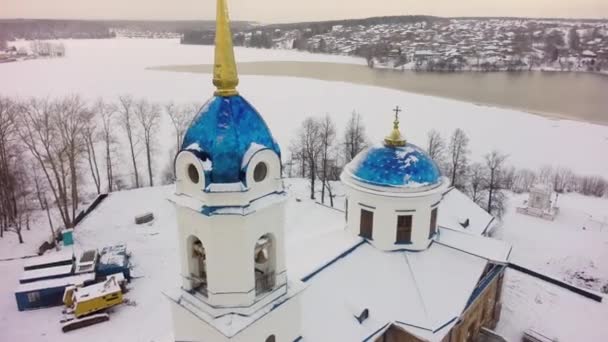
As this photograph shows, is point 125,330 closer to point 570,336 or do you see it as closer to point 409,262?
point 409,262

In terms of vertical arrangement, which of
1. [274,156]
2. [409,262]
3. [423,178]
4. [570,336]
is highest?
[274,156]

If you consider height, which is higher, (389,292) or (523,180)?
(389,292)

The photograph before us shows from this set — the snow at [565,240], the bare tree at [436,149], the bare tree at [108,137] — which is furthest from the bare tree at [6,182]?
the snow at [565,240]

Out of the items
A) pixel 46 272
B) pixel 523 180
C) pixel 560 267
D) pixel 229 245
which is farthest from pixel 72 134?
pixel 523 180

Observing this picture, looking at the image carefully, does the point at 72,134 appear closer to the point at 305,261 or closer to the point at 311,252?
the point at 311,252

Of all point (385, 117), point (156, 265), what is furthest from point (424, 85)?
point (156, 265)
